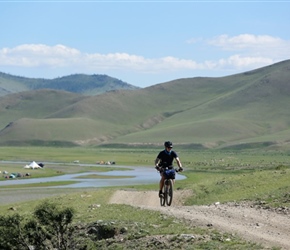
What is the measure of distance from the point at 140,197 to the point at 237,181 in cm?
489

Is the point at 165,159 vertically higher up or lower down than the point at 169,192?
higher up

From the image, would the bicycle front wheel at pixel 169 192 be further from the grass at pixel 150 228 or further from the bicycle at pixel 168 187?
the grass at pixel 150 228

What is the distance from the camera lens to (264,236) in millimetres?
16266

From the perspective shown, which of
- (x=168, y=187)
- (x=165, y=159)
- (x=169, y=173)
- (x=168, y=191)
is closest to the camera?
(x=165, y=159)

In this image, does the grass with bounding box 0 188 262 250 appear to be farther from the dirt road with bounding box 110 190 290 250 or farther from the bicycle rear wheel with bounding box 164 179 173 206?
the bicycle rear wheel with bounding box 164 179 173 206

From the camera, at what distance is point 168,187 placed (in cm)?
2320

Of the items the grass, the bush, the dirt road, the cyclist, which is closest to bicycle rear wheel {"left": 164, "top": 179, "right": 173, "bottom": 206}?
the cyclist

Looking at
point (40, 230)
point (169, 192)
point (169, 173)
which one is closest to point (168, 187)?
point (169, 192)

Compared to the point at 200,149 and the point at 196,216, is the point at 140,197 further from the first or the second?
the point at 200,149

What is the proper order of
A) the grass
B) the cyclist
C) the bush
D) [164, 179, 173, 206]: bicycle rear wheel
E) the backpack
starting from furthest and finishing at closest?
[164, 179, 173, 206]: bicycle rear wheel
the backpack
the cyclist
the bush
the grass

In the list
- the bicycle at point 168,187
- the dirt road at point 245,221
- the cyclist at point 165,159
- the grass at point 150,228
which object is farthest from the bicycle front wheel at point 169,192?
the dirt road at point 245,221

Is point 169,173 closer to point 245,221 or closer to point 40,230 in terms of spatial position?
point 245,221

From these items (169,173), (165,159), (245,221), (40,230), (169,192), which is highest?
(165,159)

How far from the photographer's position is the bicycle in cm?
2259
